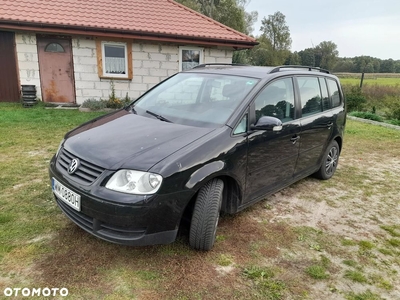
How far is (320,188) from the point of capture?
447 cm

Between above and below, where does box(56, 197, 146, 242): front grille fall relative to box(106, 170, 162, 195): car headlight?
below

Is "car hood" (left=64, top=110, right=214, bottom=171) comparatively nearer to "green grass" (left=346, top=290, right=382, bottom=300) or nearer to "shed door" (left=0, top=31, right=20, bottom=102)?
"green grass" (left=346, top=290, right=382, bottom=300)

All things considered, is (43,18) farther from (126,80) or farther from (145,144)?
(145,144)

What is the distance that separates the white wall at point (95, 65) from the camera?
9844 mm

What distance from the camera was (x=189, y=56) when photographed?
1116 centimetres

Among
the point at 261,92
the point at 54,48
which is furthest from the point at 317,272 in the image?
the point at 54,48

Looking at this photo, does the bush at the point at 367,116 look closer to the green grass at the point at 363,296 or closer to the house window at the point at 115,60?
the house window at the point at 115,60

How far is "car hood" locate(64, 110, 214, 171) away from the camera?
7.75 feet

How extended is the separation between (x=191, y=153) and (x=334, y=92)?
3170 millimetres

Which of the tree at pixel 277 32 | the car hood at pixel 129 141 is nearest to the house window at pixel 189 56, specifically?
the car hood at pixel 129 141

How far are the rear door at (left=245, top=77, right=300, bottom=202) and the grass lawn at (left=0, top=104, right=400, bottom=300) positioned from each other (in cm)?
43

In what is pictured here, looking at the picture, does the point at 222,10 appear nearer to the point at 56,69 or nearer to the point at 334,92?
the point at 56,69

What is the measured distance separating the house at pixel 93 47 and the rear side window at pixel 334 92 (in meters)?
6.85

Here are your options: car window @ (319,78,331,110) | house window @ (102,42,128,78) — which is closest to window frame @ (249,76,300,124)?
car window @ (319,78,331,110)
